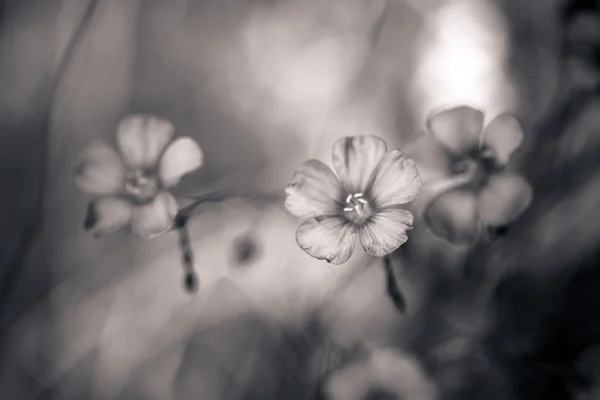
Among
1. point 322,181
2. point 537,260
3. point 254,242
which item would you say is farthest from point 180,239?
point 537,260

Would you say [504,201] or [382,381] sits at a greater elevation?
[504,201]

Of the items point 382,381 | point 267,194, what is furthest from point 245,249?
point 382,381

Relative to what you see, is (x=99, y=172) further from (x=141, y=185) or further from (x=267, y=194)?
(x=267, y=194)

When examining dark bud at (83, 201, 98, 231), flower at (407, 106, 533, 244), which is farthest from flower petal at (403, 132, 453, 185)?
dark bud at (83, 201, 98, 231)

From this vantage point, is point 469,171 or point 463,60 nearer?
point 469,171

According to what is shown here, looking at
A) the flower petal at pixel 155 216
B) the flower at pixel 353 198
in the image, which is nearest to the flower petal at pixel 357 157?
the flower at pixel 353 198

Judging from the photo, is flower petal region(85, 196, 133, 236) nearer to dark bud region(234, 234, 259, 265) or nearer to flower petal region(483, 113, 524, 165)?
dark bud region(234, 234, 259, 265)

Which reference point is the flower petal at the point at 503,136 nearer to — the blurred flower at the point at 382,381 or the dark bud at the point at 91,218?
the blurred flower at the point at 382,381
